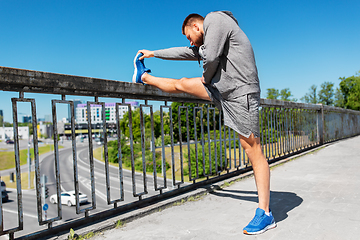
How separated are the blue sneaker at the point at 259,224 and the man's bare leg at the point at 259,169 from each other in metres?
0.07

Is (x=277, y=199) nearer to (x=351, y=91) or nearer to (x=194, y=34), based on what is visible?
(x=194, y=34)

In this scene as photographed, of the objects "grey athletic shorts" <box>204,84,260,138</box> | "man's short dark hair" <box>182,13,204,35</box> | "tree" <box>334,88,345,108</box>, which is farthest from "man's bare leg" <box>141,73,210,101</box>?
"tree" <box>334,88,345,108</box>

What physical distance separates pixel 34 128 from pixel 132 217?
3.75ft

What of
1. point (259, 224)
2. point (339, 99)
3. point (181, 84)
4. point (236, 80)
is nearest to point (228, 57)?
point (236, 80)

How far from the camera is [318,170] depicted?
439cm

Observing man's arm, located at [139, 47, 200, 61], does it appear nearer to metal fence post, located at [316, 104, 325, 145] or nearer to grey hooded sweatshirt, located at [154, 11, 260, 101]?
grey hooded sweatshirt, located at [154, 11, 260, 101]

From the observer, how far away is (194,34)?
2.27 meters

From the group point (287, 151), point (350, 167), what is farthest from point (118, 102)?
point (287, 151)

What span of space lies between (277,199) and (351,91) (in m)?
64.9

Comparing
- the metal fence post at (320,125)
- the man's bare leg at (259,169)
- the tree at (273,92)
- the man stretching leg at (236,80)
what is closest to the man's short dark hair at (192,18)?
the man stretching leg at (236,80)

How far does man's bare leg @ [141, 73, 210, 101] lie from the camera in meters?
2.40

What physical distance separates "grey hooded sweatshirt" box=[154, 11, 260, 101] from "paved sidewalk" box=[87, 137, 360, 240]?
3.55 feet

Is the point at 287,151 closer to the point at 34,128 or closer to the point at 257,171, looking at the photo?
the point at 257,171

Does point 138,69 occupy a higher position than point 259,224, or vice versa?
point 138,69
